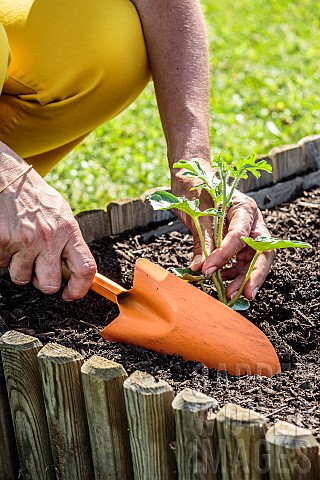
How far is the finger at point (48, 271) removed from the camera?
217 centimetres

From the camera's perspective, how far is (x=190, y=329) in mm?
2205

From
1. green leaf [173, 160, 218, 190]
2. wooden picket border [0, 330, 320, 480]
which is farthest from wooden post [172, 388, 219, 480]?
green leaf [173, 160, 218, 190]

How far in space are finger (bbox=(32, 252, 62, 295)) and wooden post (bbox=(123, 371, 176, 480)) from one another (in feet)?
1.36

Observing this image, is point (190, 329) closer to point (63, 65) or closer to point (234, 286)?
point (234, 286)

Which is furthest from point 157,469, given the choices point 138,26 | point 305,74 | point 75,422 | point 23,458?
point 305,74

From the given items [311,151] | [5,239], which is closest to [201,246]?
[5,239]

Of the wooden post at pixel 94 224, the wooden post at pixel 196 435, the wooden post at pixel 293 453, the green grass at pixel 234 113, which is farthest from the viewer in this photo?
the green grass at pixel 234 113

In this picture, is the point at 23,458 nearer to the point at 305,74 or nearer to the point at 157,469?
the point at 157,469

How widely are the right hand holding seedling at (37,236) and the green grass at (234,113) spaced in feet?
4.81

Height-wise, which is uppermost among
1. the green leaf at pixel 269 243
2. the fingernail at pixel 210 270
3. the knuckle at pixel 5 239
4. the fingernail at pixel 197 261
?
the knuckle at pixel 5 239

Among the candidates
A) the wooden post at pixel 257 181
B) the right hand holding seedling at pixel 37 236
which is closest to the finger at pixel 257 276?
the right hand holding seedling at pixel 37 236

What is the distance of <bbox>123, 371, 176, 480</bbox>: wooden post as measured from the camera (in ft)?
6.03

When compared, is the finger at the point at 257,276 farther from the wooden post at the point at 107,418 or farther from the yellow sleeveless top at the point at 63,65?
the yellow sleeveless top at the point at 63,65

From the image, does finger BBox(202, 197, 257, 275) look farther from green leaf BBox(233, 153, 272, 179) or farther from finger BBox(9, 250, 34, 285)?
finger BBox(9, 250, 34, 285)
